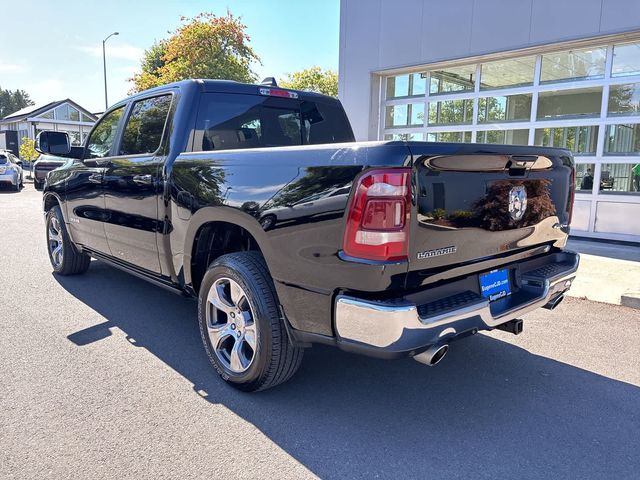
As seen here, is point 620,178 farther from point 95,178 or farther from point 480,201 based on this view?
point 95,178

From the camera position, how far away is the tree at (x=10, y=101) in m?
85.7

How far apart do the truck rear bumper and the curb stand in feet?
9.35

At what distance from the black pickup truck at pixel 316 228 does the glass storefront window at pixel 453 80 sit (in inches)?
254

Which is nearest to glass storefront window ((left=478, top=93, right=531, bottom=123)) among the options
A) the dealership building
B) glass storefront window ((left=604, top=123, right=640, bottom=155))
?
the dealership building

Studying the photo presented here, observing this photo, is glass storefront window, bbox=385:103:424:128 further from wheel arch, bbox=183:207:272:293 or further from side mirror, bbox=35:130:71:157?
wheel arch, bbox=183:207:272:293

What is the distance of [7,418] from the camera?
2818mm

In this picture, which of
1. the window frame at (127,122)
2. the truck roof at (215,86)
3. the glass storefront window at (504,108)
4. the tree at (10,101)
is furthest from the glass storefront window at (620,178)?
the tree at (10,101)

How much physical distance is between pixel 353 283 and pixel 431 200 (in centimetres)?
56

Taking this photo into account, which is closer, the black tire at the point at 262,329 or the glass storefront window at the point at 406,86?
the black tire at the point at 262,329

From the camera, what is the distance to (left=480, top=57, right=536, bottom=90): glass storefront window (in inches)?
359

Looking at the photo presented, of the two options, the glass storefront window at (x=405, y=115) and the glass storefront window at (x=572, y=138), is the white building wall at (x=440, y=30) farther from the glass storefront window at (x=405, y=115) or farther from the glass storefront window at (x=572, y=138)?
the glass storefront window at (x=572, y=138)

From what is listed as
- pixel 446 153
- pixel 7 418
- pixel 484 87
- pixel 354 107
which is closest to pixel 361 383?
pixel 446 153

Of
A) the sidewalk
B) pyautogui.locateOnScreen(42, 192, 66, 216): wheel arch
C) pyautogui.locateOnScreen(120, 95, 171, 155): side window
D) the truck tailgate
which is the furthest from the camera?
pyautogui.locateOnScreen(42, 192, 66, 216): wheel arch

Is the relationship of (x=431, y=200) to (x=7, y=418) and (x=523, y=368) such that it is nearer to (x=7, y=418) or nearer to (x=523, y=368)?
(x=523, y=368)
